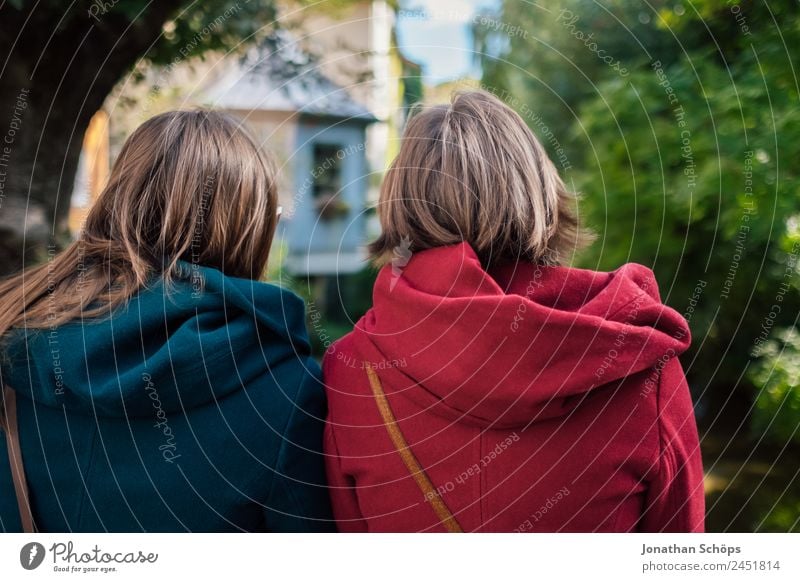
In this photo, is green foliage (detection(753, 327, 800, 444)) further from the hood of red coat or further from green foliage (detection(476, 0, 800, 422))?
the hood of red coat

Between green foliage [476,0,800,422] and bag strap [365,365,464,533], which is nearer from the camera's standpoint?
bag strap [365,365,464,533]

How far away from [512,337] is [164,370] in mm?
562

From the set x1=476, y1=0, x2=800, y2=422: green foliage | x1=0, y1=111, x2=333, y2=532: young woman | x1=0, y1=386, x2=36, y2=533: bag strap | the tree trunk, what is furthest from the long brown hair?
x1=476, y1=0, x2=800, y2=422: green foliage

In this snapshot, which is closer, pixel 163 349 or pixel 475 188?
pixel 163 349

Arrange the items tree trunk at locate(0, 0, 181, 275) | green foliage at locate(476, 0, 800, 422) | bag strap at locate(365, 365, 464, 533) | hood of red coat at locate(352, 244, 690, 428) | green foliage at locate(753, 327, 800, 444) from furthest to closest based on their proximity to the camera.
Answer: green foliage at locate(753, 327, 800, 444)
green foliage at locate(476, 0, 800, 422)
tree trunk at locate(0, 0, 181, 275)
bag strap at locate(365, 365, 464, 533)
hood of red coat at locate(352, 244, 690, 428)

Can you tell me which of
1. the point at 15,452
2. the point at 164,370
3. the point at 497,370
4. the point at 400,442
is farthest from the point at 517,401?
the point at 15,452

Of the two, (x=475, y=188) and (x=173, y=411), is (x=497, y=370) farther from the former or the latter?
(x=173, y=411)

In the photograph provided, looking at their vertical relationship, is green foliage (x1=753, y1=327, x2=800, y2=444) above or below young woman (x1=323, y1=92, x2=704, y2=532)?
below

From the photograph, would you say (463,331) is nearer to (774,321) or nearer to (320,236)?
(774,321)

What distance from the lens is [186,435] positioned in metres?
1.33

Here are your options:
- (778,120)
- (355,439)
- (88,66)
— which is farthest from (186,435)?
(778,120)

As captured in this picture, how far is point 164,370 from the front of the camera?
1.26m

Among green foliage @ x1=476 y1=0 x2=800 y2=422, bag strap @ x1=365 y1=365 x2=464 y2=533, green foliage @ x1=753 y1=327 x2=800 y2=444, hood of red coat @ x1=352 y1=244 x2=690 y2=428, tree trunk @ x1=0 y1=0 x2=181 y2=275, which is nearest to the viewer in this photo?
hood of red coat @ x1=352 y1=244 x2=690 y2=428

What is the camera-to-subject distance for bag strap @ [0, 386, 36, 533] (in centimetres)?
135
